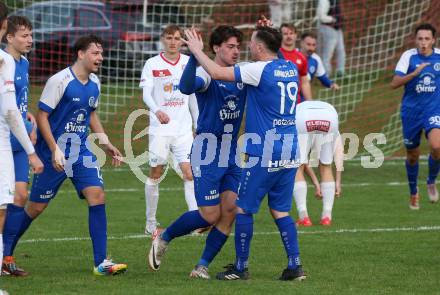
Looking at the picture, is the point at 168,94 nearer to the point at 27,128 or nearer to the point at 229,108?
the point at 229,108

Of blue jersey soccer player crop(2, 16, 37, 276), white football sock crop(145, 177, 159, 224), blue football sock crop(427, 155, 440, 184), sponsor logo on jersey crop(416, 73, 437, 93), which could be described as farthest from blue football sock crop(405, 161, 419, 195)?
blue jersey soccer player crop(2, 16, 37, 276)

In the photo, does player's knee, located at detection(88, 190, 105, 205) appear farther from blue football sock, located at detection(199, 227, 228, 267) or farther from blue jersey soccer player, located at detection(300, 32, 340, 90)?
blue jersey soccer player, located at detection(300, 32, 340, 90)

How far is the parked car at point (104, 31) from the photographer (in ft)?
58.9

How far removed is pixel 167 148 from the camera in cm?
1130

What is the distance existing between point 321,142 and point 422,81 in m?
2.20

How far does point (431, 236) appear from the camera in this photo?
1015cm

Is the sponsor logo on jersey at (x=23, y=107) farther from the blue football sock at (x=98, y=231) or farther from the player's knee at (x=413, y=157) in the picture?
the player's knee at (x=413, y=157)

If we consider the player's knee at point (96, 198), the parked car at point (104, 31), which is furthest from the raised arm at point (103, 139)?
the parked car at point (104, 31)

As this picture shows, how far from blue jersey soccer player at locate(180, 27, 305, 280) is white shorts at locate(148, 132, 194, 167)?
11.0 ft

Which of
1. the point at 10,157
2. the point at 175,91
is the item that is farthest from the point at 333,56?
the point at 10,157

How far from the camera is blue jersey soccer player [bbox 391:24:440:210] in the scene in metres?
12.4

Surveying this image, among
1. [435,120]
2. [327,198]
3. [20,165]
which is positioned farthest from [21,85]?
[435,120]

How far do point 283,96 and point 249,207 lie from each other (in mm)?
906

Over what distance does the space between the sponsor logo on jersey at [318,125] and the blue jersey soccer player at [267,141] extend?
2778 millimetres
